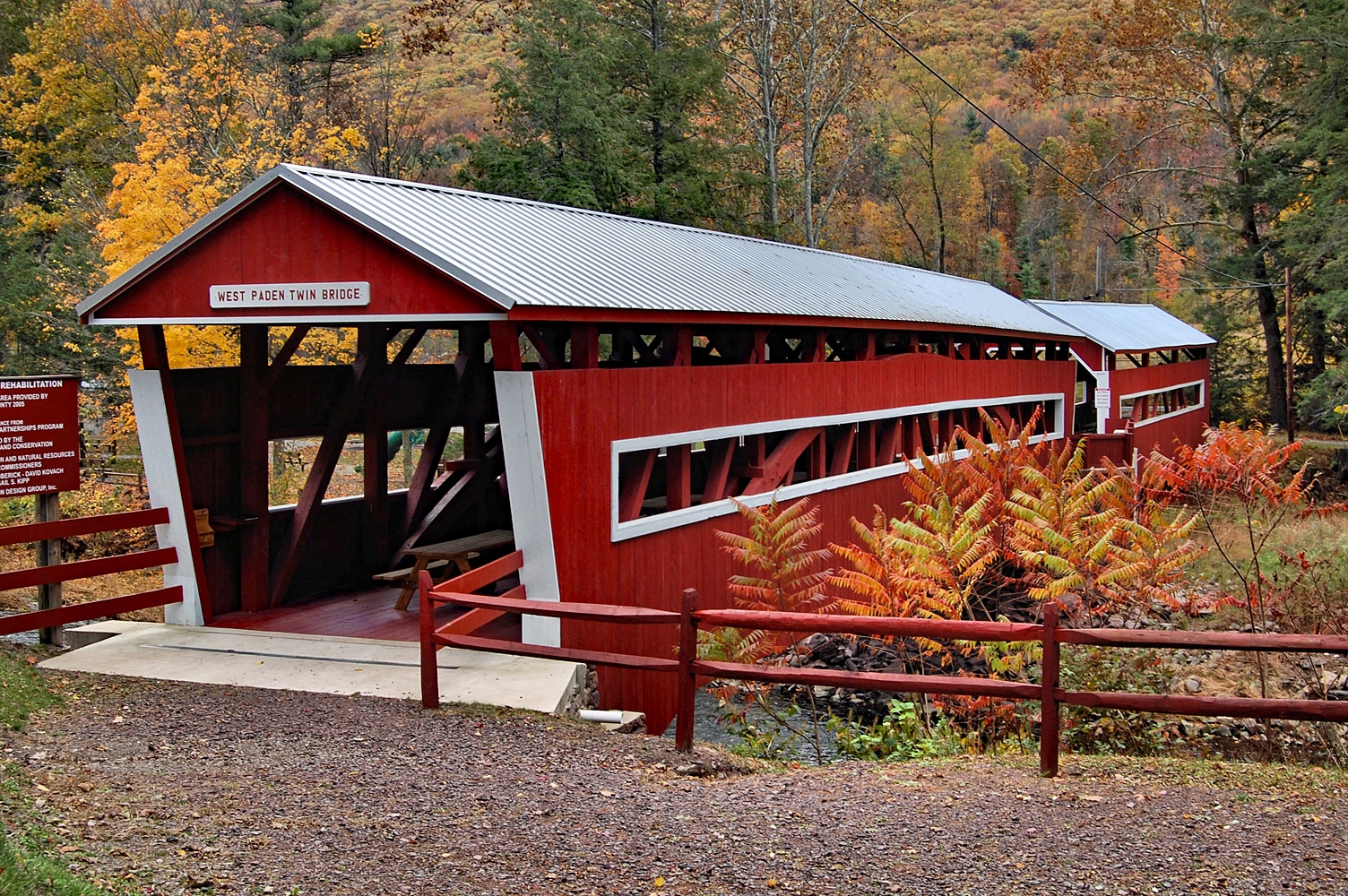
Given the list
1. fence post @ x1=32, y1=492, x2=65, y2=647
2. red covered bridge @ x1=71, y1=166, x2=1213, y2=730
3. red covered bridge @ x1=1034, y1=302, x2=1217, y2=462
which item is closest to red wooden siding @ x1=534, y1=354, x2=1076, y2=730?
red covered bridge @ x1=71, y1=166, x2=1213, y2=730

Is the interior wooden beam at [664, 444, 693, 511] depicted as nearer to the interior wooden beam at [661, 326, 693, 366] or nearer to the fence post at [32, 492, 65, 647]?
the interior wooden beam at [661, 326, 693, 366]

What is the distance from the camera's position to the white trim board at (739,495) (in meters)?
8.95

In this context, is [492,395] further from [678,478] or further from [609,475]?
[609,475]

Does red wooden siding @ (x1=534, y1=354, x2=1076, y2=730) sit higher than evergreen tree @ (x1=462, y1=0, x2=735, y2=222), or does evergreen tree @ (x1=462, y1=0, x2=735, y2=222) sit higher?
evergreen tree @ (x1=462, y1=0, x2=735, y2=222)

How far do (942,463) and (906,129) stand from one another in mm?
37996

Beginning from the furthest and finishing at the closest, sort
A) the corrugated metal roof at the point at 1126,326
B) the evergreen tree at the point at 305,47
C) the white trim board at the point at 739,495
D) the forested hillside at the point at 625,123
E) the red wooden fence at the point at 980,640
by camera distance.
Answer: the evergreen tree at the point at 305,47
the corrugated metal roof at the point at 1126,326
the forested hillside at the point at 625,123
the white trim board at the point at 739,495
the red wooden fence at the point at 980,640

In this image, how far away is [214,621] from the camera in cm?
962

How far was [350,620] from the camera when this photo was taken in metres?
9.96

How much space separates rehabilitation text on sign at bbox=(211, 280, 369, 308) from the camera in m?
8.38

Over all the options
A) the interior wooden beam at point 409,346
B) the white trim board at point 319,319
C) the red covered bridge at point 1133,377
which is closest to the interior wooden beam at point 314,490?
the interior wooden beam at point 409,346

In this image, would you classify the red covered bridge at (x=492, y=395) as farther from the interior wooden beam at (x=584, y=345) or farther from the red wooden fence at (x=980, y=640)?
the red wooden fence at (x=980, y=640)

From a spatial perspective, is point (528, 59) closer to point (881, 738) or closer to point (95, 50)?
point (95, 50)

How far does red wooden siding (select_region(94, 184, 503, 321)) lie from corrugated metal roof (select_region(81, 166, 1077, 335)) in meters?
0.15

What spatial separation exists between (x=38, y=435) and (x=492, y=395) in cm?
509
